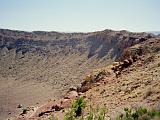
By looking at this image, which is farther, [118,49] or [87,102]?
[118,49]

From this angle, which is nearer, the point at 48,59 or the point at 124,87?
the point at 124,87

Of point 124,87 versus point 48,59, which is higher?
point 124,87

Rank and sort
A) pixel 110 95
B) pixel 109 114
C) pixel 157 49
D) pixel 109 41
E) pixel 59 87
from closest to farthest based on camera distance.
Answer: pixel 109 114
pixel 110 95
pixel 157 49
pixel 59 87
pixel 109 41

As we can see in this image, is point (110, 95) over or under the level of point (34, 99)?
over

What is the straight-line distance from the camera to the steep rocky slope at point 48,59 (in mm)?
59312

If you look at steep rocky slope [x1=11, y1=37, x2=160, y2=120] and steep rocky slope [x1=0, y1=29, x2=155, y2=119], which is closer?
steep rocky slope [x1=11, y1=37, x2=160, y2=120]

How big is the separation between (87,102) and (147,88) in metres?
4.70

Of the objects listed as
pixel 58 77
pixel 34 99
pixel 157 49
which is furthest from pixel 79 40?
pixel 157 49

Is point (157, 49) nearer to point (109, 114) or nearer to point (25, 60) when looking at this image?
point (109, 114)

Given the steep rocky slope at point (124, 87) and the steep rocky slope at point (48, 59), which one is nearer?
the steep rocky slope at point (124, 87)

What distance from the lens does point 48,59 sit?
3438 inches

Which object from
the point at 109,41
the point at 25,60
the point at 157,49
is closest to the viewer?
the point at 157,49

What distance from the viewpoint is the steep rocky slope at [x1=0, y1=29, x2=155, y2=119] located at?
59312 mm

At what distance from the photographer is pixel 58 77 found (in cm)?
7088
